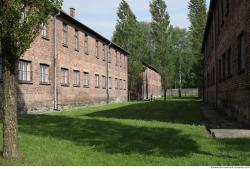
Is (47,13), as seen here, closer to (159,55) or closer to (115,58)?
(115,58)

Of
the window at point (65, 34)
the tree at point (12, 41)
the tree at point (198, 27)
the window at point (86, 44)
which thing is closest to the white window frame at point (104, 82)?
the window at point (86, 44)

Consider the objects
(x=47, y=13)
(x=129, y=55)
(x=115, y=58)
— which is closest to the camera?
(x=47, y=13)

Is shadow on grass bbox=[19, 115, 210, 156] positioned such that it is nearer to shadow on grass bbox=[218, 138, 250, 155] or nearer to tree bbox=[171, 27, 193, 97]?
shadow on grass bbox=[218, 138, 250, 155]

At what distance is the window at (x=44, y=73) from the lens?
24453 mm

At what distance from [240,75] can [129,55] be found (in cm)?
3911

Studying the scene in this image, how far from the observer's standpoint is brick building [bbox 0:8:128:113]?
22828 millimetres

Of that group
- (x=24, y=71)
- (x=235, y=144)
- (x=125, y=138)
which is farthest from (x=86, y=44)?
(x=235, y=144)

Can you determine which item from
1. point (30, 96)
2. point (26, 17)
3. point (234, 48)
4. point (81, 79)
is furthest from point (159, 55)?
point (26, 17)

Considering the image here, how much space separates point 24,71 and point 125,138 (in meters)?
12.7

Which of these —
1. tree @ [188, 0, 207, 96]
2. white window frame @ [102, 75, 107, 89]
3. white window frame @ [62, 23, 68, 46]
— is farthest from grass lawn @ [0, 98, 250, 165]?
tree @ [188, 0, 207, 96]

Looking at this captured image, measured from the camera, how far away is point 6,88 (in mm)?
7871

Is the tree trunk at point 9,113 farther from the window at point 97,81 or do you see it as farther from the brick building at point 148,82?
the brick building at point 148,82

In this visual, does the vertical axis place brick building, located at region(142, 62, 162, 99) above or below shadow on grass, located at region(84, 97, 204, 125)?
above

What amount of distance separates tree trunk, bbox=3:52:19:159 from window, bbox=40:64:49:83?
16659mm
